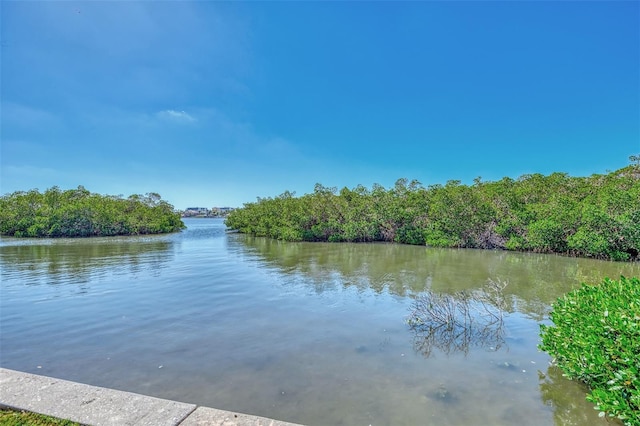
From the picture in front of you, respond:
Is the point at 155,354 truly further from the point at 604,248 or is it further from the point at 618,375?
the point at 604,248

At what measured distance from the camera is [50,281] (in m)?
11.2

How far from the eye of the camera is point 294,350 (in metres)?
5.48

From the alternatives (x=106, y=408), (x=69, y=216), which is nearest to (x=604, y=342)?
(x=106, y=408)

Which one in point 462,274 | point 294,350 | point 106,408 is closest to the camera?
point 106,408

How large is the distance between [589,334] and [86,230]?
4547 cm

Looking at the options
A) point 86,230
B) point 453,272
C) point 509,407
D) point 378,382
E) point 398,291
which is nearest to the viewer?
point 509,407

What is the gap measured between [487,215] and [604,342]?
2303 cm

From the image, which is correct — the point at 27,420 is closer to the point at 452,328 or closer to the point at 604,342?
the point at 604,342

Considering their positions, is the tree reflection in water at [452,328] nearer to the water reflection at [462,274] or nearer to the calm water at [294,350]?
the calm water at [294,350]

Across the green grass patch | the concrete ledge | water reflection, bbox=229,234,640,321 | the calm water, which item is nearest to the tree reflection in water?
the calm water

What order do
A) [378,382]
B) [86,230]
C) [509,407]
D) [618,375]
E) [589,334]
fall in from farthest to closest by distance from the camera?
[86,230], [378,382], [509,407], [589,334], [618,375]

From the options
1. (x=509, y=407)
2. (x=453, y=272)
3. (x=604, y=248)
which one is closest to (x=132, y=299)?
(x=509, y=407)

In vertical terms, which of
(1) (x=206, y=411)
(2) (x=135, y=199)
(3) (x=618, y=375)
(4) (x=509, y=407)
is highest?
(2) (x=135, y=199)

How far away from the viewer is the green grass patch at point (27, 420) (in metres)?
2.73
